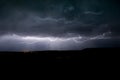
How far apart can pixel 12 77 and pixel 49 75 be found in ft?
11.3

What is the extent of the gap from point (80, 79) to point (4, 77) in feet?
22.9

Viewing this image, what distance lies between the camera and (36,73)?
40.7ft

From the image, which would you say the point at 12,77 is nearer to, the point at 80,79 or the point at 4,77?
the point at 4,77

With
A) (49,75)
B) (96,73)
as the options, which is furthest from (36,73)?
(96,73)

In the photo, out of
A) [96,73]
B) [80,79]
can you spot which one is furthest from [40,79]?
[96,73]

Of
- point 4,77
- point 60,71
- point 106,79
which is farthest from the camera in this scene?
point 60,71

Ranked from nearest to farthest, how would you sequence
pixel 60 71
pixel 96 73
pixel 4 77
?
pixel 4 77, pixel 96 73, pixel 60 71

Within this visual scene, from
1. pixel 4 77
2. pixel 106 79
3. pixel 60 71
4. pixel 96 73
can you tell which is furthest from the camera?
pixel 60 71

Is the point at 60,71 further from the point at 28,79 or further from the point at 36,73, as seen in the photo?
the point at 28,79

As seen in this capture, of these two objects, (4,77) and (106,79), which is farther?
(4,77)

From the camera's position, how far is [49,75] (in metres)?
11.8

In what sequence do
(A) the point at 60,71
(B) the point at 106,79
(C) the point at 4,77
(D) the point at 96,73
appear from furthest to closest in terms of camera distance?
(A) the point at 60,71
(D) the point at 96,73
(C) the point at 4,77
(B) the point at 106,79

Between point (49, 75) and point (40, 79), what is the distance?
1.19 meters

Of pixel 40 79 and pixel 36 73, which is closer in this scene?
pixel 40 79
